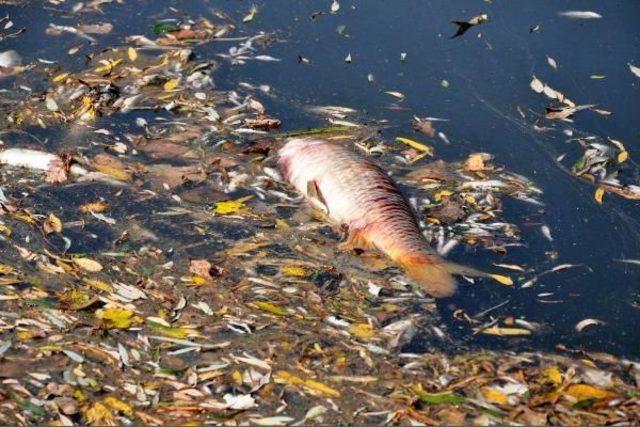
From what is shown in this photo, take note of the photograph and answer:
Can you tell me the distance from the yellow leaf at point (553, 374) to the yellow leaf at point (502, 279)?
529 mm

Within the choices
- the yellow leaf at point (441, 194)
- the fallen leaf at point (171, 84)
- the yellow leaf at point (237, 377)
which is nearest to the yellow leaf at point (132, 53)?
the fallen leaf at point (171, 84)

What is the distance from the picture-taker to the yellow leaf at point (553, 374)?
3225 mm

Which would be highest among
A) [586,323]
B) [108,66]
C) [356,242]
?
[108,66]

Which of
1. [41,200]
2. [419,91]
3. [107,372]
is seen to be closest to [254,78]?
[419,91]

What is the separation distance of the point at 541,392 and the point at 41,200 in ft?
7.46

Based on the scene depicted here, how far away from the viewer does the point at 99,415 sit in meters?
3.02

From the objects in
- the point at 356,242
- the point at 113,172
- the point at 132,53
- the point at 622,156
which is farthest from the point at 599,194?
the point at 132,53

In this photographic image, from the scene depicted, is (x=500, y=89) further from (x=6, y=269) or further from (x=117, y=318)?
(x=6, y=269)

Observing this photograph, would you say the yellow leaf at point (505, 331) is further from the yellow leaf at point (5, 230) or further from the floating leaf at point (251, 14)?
the floating leaf at point (251, 14)

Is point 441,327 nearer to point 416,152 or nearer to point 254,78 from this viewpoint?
point 416,152

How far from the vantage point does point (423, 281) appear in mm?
3705

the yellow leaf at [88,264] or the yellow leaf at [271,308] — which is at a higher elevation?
the yellow leaf at [88,264]

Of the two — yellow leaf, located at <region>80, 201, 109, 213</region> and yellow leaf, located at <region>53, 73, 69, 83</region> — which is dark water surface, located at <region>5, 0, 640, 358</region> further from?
yellow leaf, located at <region>80, 201, 109, 213</region>

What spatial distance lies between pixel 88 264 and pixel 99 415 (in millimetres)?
899
